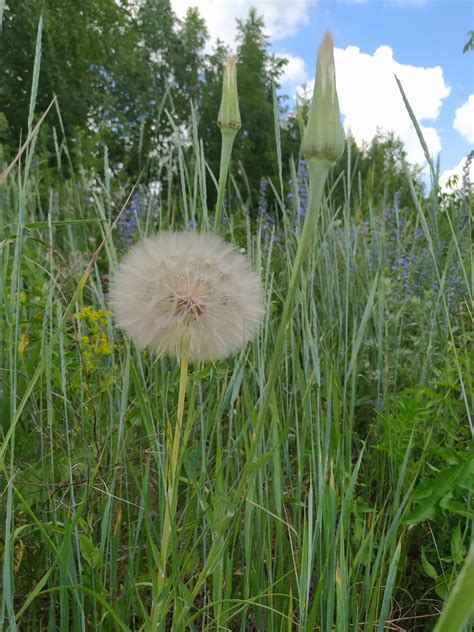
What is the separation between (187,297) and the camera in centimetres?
71

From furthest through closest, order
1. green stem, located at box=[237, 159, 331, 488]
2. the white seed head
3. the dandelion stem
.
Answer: the white seed head, the dandelion stem, green stem, located at box=[237, 159, 331, 488]

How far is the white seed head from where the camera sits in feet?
2.32

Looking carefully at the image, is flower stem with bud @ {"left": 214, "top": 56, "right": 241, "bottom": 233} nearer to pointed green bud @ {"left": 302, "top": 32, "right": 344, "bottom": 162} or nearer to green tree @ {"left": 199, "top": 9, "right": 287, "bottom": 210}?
pointed green bud @ {"left": 302, "top": 32, "right": 344, "bottom": 162}

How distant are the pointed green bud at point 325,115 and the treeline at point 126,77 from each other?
854 centimetres

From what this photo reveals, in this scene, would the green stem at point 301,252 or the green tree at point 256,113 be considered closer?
the green stem at point 301,252

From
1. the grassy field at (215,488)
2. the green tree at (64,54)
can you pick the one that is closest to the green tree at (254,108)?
the green tree at (64,54)

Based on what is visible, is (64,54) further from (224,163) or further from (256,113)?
(224,163)

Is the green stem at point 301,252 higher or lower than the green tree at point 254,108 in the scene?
lower

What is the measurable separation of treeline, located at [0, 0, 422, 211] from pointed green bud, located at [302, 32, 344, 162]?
8.54 m

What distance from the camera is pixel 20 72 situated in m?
12.6

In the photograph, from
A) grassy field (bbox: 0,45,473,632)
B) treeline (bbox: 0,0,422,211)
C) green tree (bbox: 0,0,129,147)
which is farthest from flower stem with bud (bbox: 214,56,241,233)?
green tree (bbox: 0,0,129,147)

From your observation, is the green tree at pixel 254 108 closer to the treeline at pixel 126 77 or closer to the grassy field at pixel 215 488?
the treeline at pixel 126 77

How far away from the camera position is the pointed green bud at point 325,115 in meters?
0.47

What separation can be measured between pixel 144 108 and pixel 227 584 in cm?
1287
